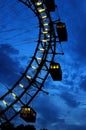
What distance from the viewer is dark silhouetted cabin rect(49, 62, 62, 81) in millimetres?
34594

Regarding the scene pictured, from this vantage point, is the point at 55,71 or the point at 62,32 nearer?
the point at 62,32

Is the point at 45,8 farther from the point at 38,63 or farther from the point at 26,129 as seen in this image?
the point at 26,129

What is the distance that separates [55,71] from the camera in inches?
1362

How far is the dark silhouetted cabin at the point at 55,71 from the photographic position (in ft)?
113

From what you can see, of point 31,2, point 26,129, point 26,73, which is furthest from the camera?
point 26,129

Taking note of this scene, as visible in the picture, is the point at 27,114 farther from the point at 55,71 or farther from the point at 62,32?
the point at 62,32

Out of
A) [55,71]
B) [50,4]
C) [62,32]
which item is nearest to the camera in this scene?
[50,4]

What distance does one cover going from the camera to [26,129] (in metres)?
45.0

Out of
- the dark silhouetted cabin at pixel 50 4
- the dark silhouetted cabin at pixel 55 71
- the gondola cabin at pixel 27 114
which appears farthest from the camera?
the dark silhouetted cabin at pixel 55 71

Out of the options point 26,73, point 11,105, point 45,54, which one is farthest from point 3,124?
point 45,54

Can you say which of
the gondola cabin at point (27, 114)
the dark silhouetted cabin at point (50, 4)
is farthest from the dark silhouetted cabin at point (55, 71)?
the dark silhouetted cabin at point (50, 4)

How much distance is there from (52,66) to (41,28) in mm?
4374

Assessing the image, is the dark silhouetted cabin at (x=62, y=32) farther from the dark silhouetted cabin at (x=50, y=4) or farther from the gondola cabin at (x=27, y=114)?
the gondola cabin at (x=27, y=114)

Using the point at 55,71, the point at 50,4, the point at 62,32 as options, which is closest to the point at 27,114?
the point at 55,71
